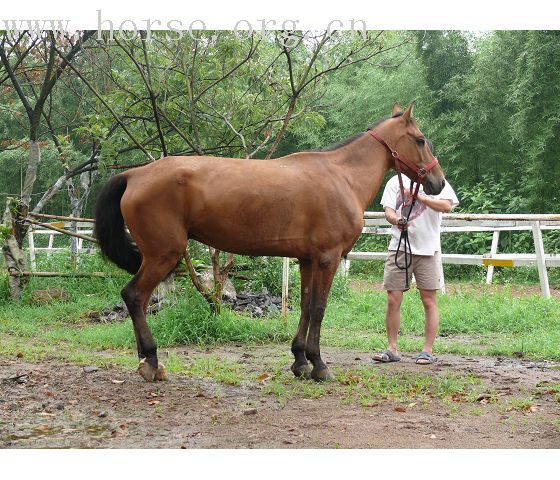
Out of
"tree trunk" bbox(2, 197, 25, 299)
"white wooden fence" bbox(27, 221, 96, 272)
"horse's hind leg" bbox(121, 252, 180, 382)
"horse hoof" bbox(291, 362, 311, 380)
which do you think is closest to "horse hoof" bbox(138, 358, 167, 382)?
"horse's hind leg" bbox(121, 252, 180, 382)

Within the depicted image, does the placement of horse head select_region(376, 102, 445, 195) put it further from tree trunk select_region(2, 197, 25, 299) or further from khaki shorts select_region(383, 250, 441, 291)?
tree trunk select_region(2, 197, 25, 299)

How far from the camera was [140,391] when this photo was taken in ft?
15.6

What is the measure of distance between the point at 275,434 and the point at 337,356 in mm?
2595

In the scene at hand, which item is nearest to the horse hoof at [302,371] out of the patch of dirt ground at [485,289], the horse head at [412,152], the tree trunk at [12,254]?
the horse head at [412,152]

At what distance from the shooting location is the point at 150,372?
5.05m

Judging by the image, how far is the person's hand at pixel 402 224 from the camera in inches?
226

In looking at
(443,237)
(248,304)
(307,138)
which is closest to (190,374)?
(248,304)

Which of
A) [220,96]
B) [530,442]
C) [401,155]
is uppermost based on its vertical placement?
[220,96]

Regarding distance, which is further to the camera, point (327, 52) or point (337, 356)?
point (327, 52)

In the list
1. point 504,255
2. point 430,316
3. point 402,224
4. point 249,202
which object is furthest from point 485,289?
point 249,202

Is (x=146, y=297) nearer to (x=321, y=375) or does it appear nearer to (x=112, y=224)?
(x=112, y=224)

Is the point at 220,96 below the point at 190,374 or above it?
above

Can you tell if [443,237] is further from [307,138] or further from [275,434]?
[275,434]

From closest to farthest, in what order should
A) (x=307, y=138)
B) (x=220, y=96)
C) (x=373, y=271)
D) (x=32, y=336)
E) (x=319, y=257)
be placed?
(x=319, y=257), (x=32, y=336), (x=220, y=96), (x=373, y=271), (x=307, y=138)
